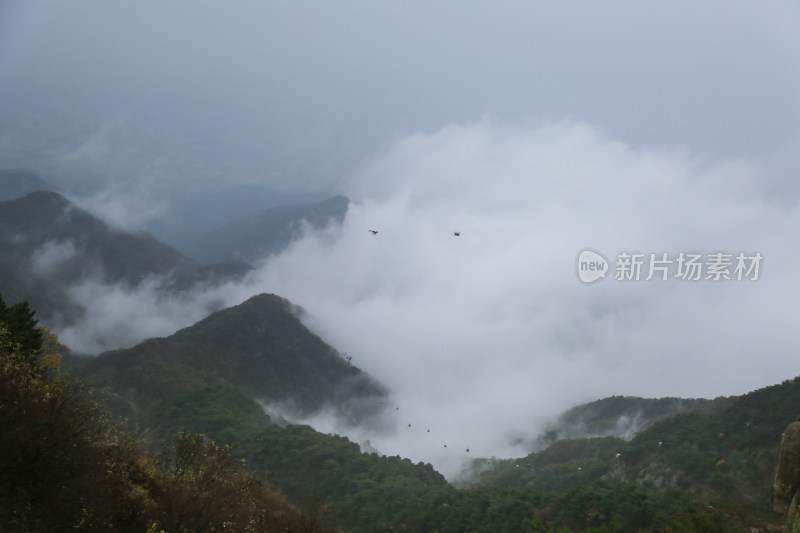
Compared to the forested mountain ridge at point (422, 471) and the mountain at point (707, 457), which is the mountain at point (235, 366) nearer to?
the forested mountain ridge at point (422, 471)

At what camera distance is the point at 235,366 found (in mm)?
168750

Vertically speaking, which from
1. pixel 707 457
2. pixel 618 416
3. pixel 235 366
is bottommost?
pixel 707 457

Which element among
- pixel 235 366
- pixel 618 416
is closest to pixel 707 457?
pixel 618 416

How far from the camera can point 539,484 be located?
117 metres

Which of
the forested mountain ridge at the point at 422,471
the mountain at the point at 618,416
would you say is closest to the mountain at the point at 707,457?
the forested mountain ridge at the point at 422,471

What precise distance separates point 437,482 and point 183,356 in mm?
97062

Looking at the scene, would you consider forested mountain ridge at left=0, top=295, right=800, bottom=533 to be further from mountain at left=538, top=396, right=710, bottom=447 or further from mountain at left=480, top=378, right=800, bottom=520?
mountain at left=538, top=396, right=710, bottom=447

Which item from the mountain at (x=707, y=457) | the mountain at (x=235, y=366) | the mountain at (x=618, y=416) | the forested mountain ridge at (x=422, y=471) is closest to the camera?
the forested mountain ridge at (x=422, y=471)

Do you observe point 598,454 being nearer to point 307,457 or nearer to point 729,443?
point 729,443

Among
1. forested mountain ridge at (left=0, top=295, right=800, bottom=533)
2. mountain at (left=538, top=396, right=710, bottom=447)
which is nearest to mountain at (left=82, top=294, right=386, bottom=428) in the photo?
forested mountain ridge at (left=0, top=295, right=800, bottom=533)

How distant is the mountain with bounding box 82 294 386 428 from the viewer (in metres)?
138

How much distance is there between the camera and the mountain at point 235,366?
138m

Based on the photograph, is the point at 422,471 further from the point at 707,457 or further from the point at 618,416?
the point at 618,416

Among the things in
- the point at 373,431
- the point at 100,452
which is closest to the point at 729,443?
the point at 100,452
